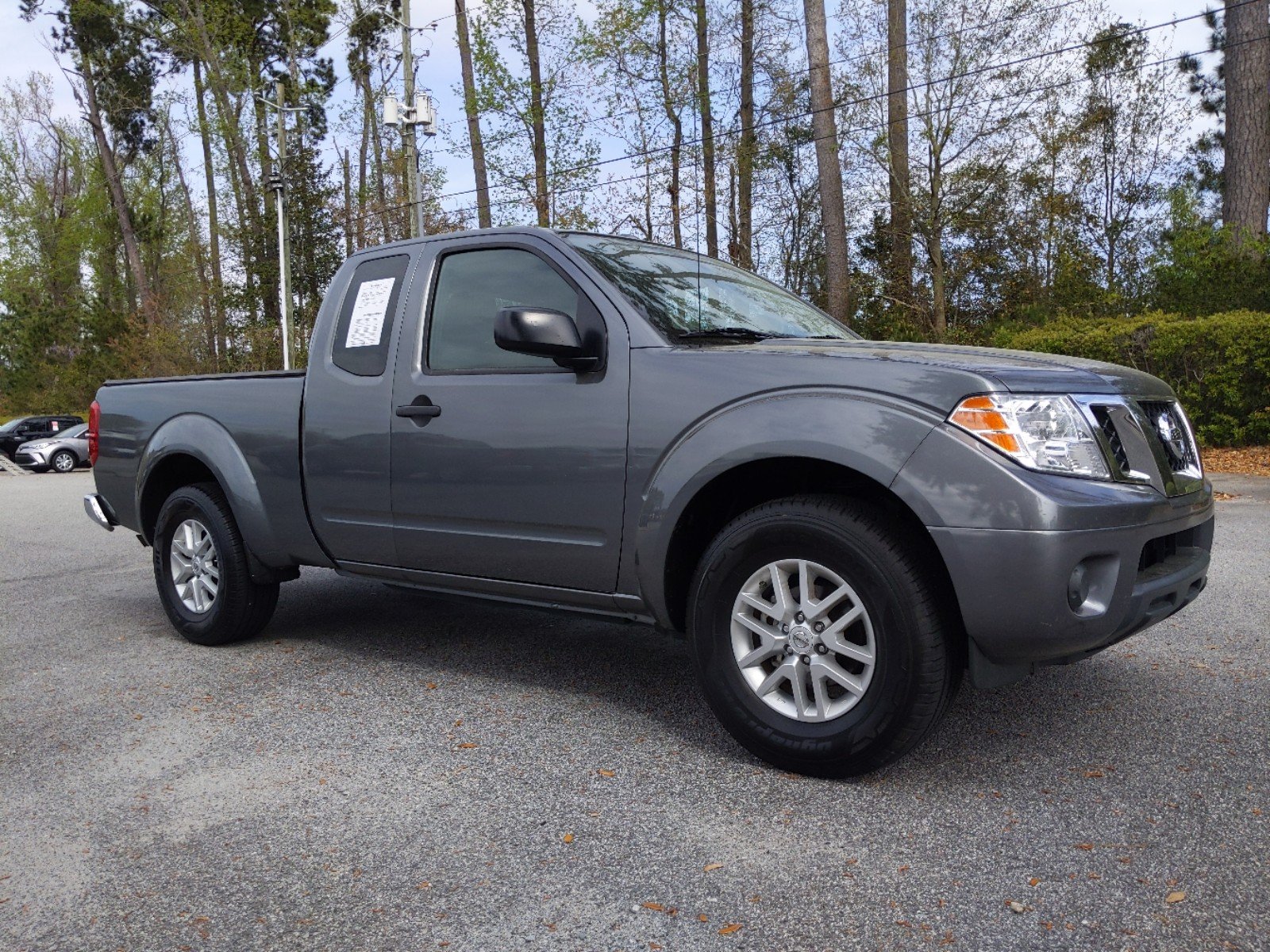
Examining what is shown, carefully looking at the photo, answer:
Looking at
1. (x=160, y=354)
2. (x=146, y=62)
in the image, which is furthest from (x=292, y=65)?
(x=160, y=354)

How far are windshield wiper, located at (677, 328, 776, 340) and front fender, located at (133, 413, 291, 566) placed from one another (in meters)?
2.29

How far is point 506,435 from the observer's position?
4086 millimetres

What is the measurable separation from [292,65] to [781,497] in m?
39.6

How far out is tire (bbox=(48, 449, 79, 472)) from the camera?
26.8 m

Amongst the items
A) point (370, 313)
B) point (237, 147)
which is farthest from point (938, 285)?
point (237, 147)

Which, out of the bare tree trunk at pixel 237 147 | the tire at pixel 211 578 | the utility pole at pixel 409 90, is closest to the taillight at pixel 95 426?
→ the tire at pixel 211 578

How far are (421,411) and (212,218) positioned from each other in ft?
136

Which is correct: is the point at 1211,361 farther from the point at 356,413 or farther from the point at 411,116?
the point at 411,116

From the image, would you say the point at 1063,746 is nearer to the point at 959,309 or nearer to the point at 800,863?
Result: the point at 800,863

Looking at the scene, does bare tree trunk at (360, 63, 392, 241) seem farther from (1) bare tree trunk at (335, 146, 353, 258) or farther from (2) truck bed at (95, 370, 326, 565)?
(2) truck bed at (95, 370, 326, 565)

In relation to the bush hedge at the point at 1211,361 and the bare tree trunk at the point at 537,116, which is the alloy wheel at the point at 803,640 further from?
the bare tree trunk at the point at 537,116

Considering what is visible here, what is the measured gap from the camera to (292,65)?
3816cm

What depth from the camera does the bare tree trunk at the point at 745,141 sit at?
28156 millimetres

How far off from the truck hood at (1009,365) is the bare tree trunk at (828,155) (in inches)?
660
